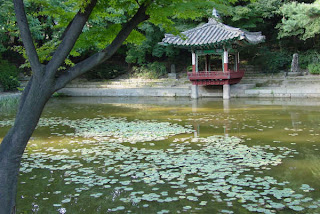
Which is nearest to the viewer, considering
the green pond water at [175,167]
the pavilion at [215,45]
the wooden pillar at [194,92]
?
the green pond water at [175,167]

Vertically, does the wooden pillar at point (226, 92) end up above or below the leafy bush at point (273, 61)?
below

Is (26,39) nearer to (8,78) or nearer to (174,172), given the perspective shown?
(174,172)

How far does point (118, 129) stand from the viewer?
10672 millimetres

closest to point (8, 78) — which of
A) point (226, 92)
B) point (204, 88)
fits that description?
point (204, 88)

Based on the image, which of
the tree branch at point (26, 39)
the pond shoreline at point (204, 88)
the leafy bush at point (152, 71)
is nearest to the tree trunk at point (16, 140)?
the tree branch at point (26, 39)

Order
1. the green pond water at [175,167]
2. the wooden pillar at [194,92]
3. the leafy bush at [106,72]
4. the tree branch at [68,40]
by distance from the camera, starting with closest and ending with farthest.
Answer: the tree branch at [68,40] < the green pond water at [175,167] < the wooden pillar at [194,92] < the leafy bush at [106,72]

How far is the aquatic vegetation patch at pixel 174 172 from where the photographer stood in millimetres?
4746

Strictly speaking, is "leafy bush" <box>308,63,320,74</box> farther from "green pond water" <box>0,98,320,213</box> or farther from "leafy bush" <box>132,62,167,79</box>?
"green pond water" <box>0,98,320,213</box>

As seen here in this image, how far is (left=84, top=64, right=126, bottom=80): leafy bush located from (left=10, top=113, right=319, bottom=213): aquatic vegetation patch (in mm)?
18632

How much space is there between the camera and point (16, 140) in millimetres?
3631

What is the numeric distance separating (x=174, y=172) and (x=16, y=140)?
3.10 m

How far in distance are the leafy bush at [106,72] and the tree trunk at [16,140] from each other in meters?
24.2

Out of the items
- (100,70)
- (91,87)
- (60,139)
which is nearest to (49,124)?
(60,139)

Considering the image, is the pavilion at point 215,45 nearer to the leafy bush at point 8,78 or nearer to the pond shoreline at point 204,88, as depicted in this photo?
the pond shoreline at point 204,88
